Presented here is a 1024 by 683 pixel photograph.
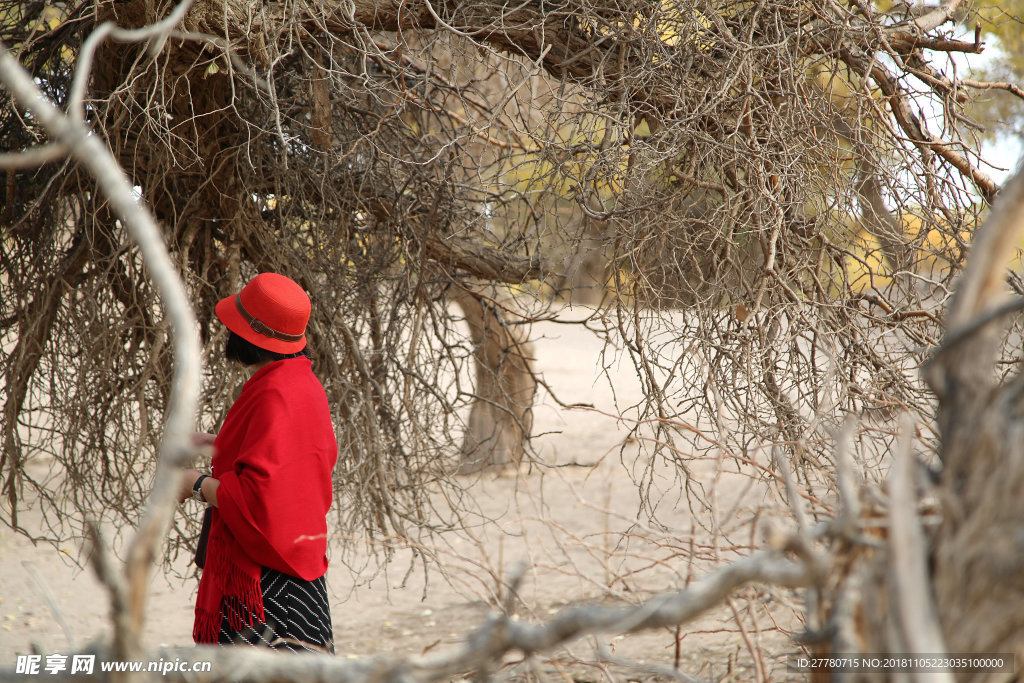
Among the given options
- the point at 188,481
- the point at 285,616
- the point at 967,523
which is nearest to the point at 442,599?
the point at 285,616

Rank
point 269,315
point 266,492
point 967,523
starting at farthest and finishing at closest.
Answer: point 269,315, point 266,492, point 967,523

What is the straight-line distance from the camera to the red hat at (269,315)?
244cm

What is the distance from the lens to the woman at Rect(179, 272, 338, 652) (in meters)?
2.29

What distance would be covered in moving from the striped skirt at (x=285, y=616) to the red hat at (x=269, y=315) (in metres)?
0.67

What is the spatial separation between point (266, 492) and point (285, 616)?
0.39m

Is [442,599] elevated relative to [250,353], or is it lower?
lower

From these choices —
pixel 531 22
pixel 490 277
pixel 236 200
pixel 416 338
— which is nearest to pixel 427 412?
pixel 416 338

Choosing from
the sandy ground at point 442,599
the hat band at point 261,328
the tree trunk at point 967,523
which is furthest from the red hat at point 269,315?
the tree trunk at point 967,523

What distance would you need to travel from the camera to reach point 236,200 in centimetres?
409

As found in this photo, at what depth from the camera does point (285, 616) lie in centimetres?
236

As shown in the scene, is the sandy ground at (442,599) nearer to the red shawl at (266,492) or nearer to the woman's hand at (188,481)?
the red shawl at (266,492)

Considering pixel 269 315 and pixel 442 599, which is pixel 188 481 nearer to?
pixel 269 315

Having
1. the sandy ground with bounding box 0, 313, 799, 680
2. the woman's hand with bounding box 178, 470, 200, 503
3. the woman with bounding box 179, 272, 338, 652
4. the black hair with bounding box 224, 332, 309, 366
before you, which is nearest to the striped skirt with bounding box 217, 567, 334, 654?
the woman with bounding box 179, 272, 338, 652

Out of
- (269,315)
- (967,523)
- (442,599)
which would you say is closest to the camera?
(967,523)
